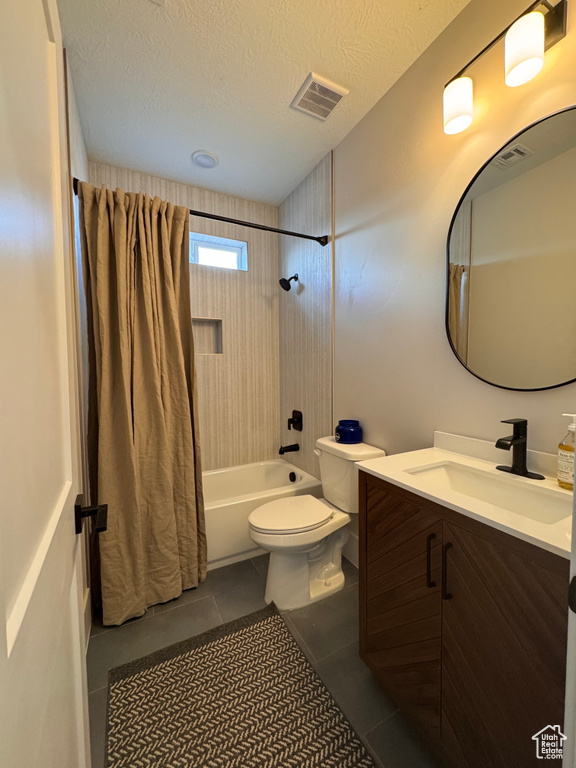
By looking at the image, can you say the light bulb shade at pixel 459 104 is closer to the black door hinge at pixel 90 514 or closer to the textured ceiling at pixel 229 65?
the textured ceiling at pixel 229 65

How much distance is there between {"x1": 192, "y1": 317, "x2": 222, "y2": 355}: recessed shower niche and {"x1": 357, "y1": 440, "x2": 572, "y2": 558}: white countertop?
175 cm

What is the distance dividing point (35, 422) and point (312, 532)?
Result: 136cm

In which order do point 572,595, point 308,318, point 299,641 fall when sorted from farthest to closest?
point 308,318 < point 299,641 < point 572,595

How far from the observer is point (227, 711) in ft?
3.60

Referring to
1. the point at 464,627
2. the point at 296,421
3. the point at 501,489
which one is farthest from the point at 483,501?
the point at 296,421

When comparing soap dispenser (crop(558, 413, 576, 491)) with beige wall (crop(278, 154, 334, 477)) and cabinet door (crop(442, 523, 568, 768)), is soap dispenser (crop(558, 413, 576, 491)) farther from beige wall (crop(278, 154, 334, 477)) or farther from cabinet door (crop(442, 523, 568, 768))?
beige wall (crop(278, 154, 334, 477))

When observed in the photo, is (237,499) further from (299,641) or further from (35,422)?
(35,422)

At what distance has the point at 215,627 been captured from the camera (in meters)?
1.45

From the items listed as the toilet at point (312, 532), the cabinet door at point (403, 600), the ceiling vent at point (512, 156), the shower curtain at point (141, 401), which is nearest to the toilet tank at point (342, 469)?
the toilet at point (312, 532)

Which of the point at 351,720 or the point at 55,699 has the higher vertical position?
the point at 55,699

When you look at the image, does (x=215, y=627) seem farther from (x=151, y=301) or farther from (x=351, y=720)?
(x=151, y=301)

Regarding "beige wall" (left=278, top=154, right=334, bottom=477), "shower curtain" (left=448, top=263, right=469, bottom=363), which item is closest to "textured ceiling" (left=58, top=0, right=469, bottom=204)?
"beige wall" (left=278, top=154, right=334, bottom=477)

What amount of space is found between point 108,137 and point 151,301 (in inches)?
43.8

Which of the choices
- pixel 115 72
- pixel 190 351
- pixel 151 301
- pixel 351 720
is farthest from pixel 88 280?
pixel 351 720
